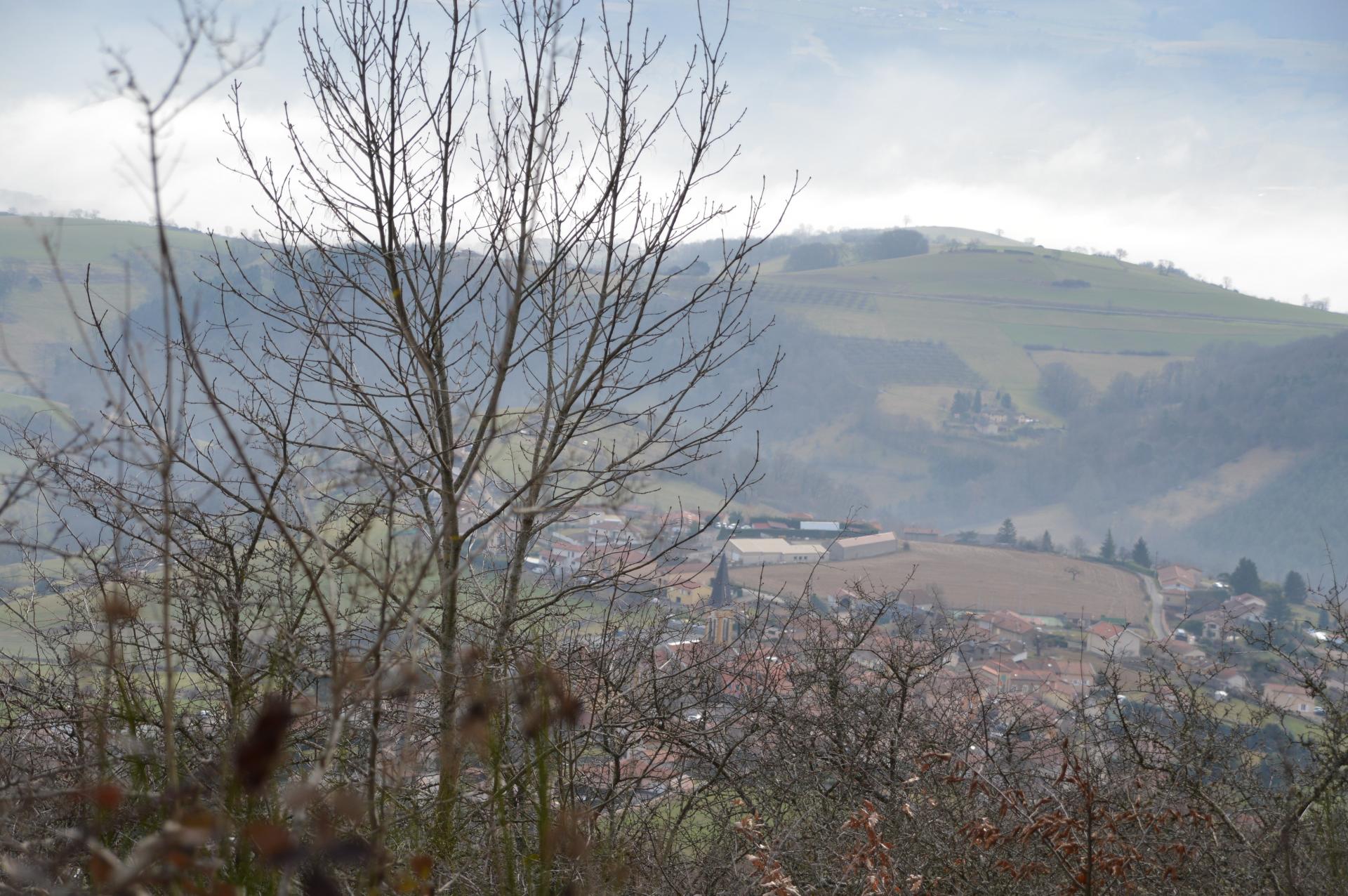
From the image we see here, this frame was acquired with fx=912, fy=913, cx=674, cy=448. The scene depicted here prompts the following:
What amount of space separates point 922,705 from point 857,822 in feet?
15.3

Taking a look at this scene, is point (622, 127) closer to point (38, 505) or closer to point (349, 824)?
point (349, 824)

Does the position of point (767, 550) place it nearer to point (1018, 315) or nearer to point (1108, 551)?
point (1108, 551)

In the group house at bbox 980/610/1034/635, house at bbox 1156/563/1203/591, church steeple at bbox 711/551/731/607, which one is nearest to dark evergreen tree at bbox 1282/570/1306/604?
house at bbox 1156/563/1203/591

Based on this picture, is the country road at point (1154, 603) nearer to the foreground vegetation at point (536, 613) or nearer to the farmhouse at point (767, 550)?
the farmhouse at point (767, 550)

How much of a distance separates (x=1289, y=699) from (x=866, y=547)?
20.1 m

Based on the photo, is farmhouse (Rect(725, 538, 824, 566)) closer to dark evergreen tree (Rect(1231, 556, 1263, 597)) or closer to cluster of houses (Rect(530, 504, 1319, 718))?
cluster of houses (Rect(530, 504, 1319, 718))

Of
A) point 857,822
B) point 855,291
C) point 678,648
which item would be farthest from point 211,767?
point 855,291

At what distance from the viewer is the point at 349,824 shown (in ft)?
4.98

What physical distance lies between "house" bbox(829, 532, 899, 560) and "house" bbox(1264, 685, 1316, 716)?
15211 mm

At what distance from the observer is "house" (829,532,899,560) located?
960 inches

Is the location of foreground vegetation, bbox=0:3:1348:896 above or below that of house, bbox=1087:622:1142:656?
above

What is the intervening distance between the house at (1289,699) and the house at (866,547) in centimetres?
1521

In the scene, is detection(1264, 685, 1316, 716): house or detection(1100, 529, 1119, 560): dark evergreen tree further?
detection(1100, 529, 1119, 560): dark evergreen tree

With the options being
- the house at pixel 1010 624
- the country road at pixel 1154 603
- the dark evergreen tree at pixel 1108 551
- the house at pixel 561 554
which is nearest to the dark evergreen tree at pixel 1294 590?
the country road at pixel 1154 603
